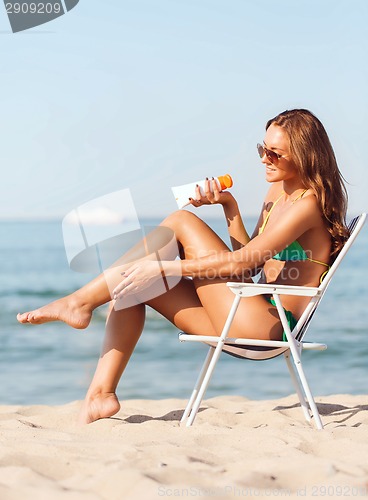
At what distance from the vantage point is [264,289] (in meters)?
3.37

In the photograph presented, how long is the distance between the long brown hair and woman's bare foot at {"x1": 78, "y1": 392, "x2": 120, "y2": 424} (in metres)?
1.30

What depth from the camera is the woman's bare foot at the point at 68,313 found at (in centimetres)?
361

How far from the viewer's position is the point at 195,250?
3666mm

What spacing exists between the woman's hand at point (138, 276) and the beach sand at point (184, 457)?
633mm

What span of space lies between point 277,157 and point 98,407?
1.45 metres

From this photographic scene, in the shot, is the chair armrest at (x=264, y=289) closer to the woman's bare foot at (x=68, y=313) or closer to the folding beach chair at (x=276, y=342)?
the folding beach chair at (x=276, y=342)

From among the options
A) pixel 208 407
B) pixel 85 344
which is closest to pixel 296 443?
pixel 208 407

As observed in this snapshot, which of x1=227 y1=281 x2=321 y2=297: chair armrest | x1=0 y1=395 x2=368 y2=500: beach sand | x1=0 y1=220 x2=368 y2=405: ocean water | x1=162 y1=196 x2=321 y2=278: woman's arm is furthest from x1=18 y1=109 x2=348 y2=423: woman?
x1=0 y1=220 x2=368 y2=405: ocean water

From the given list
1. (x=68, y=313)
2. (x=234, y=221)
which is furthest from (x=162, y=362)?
(x=68, y=313)
